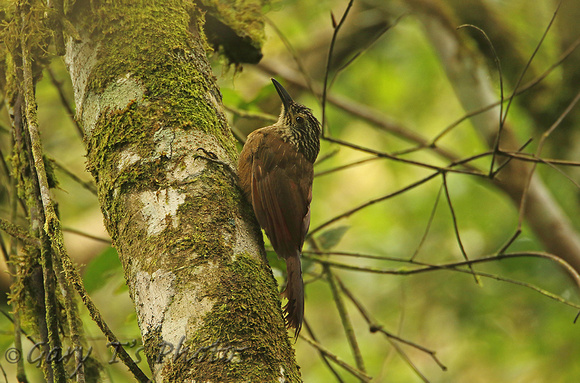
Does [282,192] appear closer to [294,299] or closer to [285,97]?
[294,299]

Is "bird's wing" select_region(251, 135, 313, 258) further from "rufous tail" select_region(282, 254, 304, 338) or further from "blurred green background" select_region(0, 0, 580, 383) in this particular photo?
A: "blurred green background" select_region(0, 0, 580, 383)

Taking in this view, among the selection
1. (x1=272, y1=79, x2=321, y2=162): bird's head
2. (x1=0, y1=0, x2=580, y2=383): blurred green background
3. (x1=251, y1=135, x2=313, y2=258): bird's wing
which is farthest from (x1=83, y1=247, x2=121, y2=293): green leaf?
(x1=272, y1=79, x2=321, y2=162): bird's head

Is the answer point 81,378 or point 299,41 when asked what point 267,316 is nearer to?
point 81,378

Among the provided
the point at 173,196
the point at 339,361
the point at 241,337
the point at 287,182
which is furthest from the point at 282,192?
the point at 241,337

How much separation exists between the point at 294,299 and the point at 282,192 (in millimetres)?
714

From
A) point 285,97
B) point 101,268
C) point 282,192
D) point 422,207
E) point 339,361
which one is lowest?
point 339,361

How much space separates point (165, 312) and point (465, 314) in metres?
4.75

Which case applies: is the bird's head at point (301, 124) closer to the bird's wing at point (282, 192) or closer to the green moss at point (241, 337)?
the bird's wing at point (282, 192)

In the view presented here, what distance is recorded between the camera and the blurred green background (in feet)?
16.6

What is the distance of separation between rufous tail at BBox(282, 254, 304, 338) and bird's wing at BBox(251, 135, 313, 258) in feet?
0.47

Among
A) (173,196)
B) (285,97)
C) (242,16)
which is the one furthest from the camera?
(285,97)

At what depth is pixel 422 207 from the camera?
6.25 m

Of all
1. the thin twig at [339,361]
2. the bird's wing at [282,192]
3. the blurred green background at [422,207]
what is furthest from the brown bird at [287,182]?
the blurred green background at [422,207]

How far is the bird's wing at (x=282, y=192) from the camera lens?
2.99 metres
